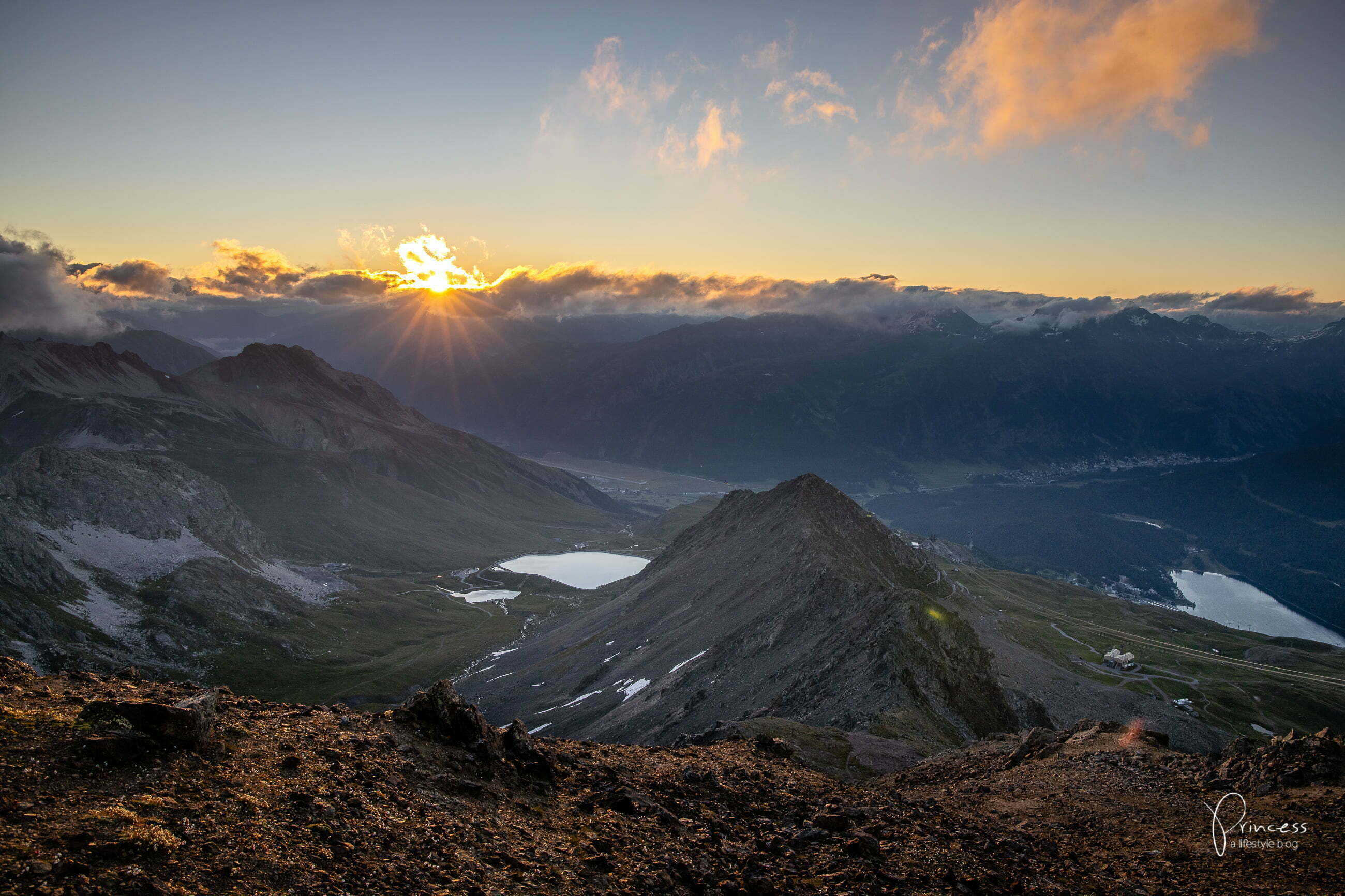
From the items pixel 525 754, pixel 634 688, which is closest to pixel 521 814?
pixel 525 754

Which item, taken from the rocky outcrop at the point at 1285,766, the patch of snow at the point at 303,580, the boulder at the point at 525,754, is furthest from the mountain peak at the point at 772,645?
the patch of snow at the point at 303,580

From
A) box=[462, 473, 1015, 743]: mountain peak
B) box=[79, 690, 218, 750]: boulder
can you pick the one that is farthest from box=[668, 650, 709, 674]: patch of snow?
box=[79, 690, 218, 750]: boulder

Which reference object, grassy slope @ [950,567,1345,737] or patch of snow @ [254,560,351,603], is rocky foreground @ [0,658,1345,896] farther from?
patch of snow @ [254,560,351,603]

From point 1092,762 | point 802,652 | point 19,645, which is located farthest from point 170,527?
point 1092,762

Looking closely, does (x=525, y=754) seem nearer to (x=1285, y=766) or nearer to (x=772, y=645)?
(x=1285, y=766)

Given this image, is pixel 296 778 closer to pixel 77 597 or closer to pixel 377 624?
pixel 77 597

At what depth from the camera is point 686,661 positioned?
91.7 m

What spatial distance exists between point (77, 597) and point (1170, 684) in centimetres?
19218

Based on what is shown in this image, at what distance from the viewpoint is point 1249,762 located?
2869 centimetres

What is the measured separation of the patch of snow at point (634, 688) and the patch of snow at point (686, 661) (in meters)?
3.39

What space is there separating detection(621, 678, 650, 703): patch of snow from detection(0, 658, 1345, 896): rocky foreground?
58.9 meters

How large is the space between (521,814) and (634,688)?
2894 inches

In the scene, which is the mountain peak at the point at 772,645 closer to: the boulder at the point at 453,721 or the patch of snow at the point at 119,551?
the boulder at the point at 453,721

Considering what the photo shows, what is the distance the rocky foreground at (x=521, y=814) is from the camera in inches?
540
